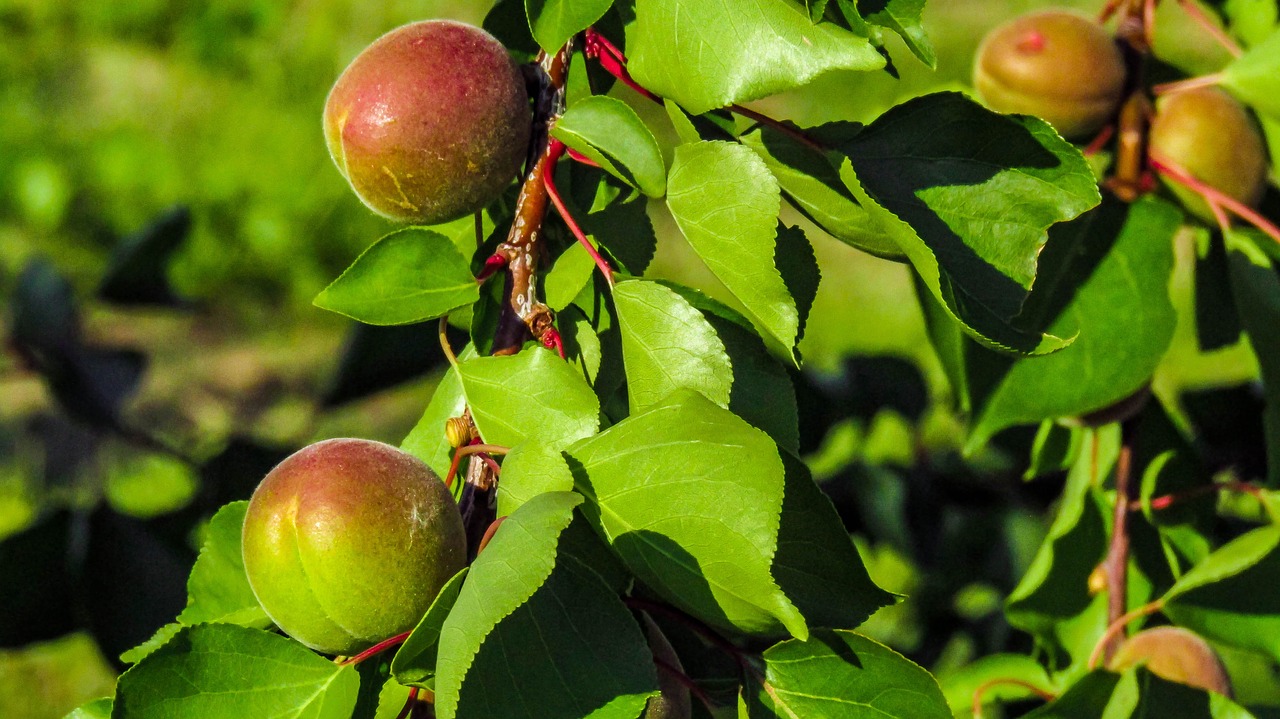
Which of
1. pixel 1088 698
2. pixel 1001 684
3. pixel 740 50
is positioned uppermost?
pixel 740 50

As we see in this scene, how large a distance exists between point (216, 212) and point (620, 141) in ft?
10.1

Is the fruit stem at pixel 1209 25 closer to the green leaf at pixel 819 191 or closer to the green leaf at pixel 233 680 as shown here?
the green leaf at pixel 819 191

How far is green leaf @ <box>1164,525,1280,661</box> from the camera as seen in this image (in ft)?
2.99

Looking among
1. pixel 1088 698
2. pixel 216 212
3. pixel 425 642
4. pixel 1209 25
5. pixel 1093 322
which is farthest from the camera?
pixel 216 212

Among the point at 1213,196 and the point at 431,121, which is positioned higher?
the point at 431,121

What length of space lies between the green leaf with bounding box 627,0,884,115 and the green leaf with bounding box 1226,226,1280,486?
536 millimetres

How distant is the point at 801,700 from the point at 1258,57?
0.76 m

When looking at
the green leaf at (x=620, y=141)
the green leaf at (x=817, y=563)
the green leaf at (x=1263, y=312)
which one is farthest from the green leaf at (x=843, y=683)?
the green leaf at (x=1263, y=312)

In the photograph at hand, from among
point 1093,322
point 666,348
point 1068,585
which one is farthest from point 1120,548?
point 666,348

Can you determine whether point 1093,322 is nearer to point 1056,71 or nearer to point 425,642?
point 1056,71

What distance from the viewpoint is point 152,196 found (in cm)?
346

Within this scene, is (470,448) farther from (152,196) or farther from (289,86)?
(289,86)

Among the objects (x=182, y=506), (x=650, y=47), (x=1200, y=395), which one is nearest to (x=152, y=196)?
(x=182, y=506)

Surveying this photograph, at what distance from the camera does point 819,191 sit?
2.24 feet
